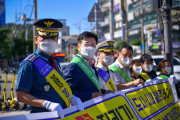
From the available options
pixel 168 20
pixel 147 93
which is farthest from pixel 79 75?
pixel 168 20

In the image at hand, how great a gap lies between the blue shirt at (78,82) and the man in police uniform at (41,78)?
331mm

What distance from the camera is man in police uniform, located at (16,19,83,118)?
232 cm

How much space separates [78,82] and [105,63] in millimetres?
946

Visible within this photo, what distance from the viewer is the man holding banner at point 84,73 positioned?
305 cm

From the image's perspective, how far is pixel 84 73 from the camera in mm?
3184

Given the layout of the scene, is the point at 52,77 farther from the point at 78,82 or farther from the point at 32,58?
the point at 78,82

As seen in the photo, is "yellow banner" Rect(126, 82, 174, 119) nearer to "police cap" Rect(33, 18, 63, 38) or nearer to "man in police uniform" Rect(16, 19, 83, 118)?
"man in police uniform" Rect(16, 19, 83, 118)

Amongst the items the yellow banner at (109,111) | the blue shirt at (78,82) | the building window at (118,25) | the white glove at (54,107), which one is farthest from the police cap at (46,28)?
the building window at (118,25)

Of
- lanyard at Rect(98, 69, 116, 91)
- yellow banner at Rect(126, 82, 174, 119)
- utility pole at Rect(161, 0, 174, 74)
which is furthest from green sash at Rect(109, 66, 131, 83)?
utility pole at Rect(161, 0, 174, 74)

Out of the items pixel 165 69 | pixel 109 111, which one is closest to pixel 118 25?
pixel 165 69

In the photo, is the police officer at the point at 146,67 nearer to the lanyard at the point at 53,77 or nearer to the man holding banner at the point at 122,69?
the man holding banner at the point at 122,69

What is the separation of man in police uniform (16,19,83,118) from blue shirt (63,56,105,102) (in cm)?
33

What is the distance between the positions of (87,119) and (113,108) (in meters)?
0.58

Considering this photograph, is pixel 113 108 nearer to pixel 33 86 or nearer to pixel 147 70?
pixel 33 86
